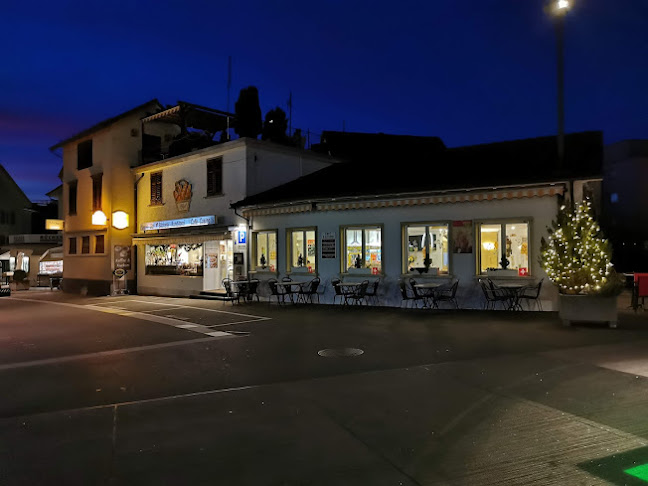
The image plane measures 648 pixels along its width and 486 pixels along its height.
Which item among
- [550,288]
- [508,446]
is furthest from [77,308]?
[508,446]

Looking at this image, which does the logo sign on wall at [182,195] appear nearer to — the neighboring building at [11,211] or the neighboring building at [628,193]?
the neighboring building at [628,193]

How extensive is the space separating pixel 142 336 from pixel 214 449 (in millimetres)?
7334

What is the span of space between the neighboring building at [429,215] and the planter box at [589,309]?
2.84 m

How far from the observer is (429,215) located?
14828mm

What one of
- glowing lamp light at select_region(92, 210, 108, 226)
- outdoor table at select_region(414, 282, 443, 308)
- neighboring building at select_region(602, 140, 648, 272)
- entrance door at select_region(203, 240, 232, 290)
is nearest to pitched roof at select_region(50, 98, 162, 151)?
glowing lamp light at select_region(92, 210, 108, 226)

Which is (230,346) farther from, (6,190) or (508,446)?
(6,190)

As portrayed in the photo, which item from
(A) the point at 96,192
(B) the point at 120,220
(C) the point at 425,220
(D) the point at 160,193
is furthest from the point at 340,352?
(A) the point at 96,192

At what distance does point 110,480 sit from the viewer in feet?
12.7

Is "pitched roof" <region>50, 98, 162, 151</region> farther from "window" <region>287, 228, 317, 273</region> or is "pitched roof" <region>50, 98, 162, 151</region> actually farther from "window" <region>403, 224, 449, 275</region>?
"window" <region>403, 224, 449, 275</region>

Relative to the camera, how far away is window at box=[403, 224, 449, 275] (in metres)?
14.8

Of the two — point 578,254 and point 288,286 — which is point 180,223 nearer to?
point 288,286

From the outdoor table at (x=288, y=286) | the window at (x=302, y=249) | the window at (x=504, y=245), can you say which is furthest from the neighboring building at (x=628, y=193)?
the outdoor table at (x=288, y=286)

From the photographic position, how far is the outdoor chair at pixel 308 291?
16156mm

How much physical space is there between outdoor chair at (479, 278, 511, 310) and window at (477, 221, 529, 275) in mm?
589
